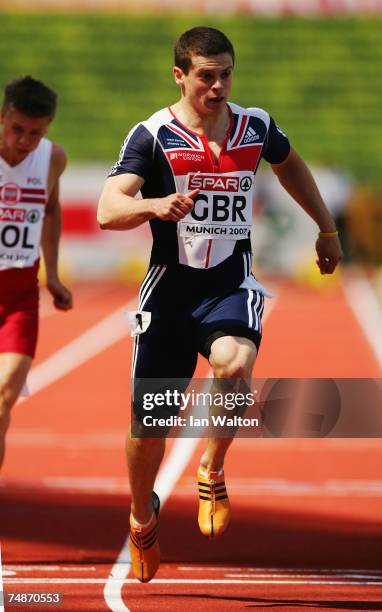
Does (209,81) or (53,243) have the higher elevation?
(209,81)

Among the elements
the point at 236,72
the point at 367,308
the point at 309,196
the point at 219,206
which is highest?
the point at 236,72

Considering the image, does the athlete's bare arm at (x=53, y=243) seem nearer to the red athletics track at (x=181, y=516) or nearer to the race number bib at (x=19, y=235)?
the race number bib at (x=19, y=235)

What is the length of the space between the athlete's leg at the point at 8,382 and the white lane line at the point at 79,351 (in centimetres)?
621

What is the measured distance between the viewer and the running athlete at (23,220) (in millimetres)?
6527

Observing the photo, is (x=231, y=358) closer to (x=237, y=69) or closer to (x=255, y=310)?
(x=255, y=310)

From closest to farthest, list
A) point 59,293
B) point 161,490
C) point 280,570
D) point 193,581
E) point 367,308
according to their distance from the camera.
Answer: point 193,581 → point 280,570 → point 59,293 → point 161,490 → point 367,308

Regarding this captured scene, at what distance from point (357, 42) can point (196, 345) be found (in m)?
32.3

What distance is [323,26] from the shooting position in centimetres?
3719

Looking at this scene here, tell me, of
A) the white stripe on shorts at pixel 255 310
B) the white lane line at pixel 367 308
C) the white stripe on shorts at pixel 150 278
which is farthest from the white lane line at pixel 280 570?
the white lane line at pixel 367 308

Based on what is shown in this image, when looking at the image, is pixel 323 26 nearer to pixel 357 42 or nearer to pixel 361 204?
pixel 357 42

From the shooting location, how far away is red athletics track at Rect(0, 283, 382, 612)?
5863 millimetres

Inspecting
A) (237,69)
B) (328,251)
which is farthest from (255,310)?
(237,69)

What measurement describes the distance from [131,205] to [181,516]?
3.26 meters

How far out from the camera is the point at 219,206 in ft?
18.1
